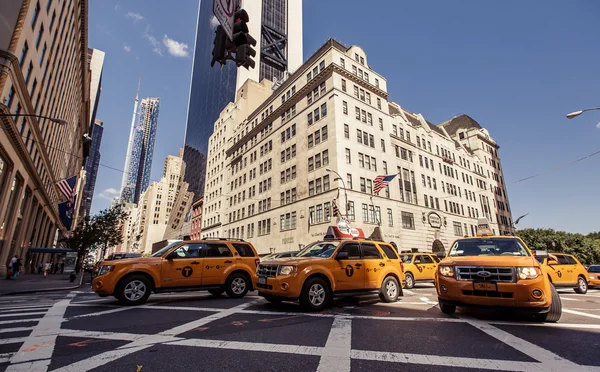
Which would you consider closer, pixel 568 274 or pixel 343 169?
pixel 568 274

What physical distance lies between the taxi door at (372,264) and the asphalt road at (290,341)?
1371 mm

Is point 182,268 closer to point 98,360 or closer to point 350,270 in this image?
point 350,270

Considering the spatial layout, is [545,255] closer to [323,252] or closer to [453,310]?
[453,310]

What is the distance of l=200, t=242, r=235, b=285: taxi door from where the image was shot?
982cm

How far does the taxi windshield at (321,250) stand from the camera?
8.52 metres

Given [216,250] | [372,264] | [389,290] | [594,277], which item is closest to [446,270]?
[372,264]

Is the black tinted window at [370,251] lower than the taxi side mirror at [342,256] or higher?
higher

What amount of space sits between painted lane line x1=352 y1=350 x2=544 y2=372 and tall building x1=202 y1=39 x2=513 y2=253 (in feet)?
82.1

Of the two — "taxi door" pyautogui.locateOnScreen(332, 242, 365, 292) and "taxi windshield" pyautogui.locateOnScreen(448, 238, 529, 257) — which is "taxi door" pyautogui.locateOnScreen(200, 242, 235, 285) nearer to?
"taxi door" pyautogui.locateOnScreen(332, 242, 365, 292)

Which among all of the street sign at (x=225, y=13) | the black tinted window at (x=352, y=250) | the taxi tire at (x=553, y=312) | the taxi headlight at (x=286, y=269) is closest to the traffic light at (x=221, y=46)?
the street sign at (x=225, y=13)

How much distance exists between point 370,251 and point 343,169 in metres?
24.4

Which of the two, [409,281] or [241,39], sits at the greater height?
[241,39]

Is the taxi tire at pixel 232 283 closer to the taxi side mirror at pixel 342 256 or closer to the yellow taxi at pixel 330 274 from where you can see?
the yellow taxi at pixel 330 274

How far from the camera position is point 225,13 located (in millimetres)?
6543
